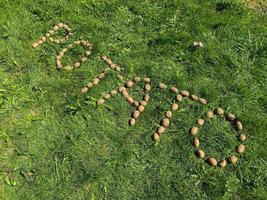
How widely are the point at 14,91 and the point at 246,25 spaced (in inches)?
159

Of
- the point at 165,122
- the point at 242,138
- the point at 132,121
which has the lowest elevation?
the point at 132,121

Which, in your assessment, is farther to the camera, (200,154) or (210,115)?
(210,115)

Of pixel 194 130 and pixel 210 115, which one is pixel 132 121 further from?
pixel 210 115

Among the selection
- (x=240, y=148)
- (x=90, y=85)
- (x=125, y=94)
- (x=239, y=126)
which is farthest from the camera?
(x=90, y=85)

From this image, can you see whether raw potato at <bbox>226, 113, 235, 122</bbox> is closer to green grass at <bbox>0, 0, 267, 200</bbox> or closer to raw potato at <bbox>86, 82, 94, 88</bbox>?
green grass at <bbox>0, 0, 267, 200</bbox>

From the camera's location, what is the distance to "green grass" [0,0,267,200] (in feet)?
14.8

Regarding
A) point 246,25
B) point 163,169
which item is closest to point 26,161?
point 163,169

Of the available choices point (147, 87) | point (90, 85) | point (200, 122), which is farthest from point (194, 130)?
point (90, 85)

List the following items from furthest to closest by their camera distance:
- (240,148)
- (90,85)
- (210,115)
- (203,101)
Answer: (90,85) < (203,101) < (210,115) < (240,148)

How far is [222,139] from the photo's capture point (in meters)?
4.85

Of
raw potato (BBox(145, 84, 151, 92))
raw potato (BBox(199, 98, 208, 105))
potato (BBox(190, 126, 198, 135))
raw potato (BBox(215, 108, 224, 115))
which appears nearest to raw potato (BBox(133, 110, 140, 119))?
raw potato (BBox(145, 84, 151, 92))

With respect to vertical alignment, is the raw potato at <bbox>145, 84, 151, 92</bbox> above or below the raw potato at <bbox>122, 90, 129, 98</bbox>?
above

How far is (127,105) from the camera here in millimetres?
5215

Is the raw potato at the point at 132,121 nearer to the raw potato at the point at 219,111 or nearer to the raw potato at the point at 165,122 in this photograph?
the raw potato at the point at 165,122
